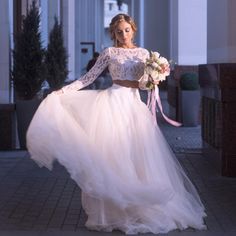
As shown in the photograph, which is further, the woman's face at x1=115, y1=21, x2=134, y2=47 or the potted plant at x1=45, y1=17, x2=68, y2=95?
the potted plant at x1=45, y1=17, x2=68, y2=95

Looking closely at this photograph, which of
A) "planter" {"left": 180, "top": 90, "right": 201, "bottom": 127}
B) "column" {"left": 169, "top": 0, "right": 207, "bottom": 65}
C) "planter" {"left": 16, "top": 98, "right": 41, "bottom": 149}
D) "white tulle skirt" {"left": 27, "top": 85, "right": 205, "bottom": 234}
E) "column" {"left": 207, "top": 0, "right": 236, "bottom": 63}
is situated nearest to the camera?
"white tulle skirt" {"left": 27, "top": 85, "right": 205, "bottom": 234}

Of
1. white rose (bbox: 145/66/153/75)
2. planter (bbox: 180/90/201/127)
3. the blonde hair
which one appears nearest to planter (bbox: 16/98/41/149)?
the blonde hair

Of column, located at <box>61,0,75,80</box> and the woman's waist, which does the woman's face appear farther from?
column, located at <box>61,0,75,80</box>

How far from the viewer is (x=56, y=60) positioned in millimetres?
15680

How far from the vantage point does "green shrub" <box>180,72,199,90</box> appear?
675 inches

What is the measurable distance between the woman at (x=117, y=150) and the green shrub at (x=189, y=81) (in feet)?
31.6

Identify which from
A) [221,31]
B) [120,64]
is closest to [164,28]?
[221,31]

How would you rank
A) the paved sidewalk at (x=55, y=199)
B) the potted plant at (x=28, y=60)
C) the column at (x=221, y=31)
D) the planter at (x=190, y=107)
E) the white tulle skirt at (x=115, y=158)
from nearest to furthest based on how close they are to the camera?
the white tulle skirt at (x=115, y=158) < the paved sidewalk at (x=55, y=199) < the column at (x=221, y=31) < the potted plant at (x=28, y=60) < the planter at (x=190, y=107)

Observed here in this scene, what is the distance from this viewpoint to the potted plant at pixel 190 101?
17094 mm

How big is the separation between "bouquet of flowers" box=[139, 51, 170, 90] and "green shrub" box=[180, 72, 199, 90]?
385 inches

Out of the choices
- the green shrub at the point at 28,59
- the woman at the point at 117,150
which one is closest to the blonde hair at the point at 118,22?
the woman at the point at 117,150

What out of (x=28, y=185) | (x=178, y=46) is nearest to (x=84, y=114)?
(x=28, y=185)

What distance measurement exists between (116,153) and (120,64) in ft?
2.99

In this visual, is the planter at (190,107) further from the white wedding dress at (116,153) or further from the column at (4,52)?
the white wedding dress at (116,153)
